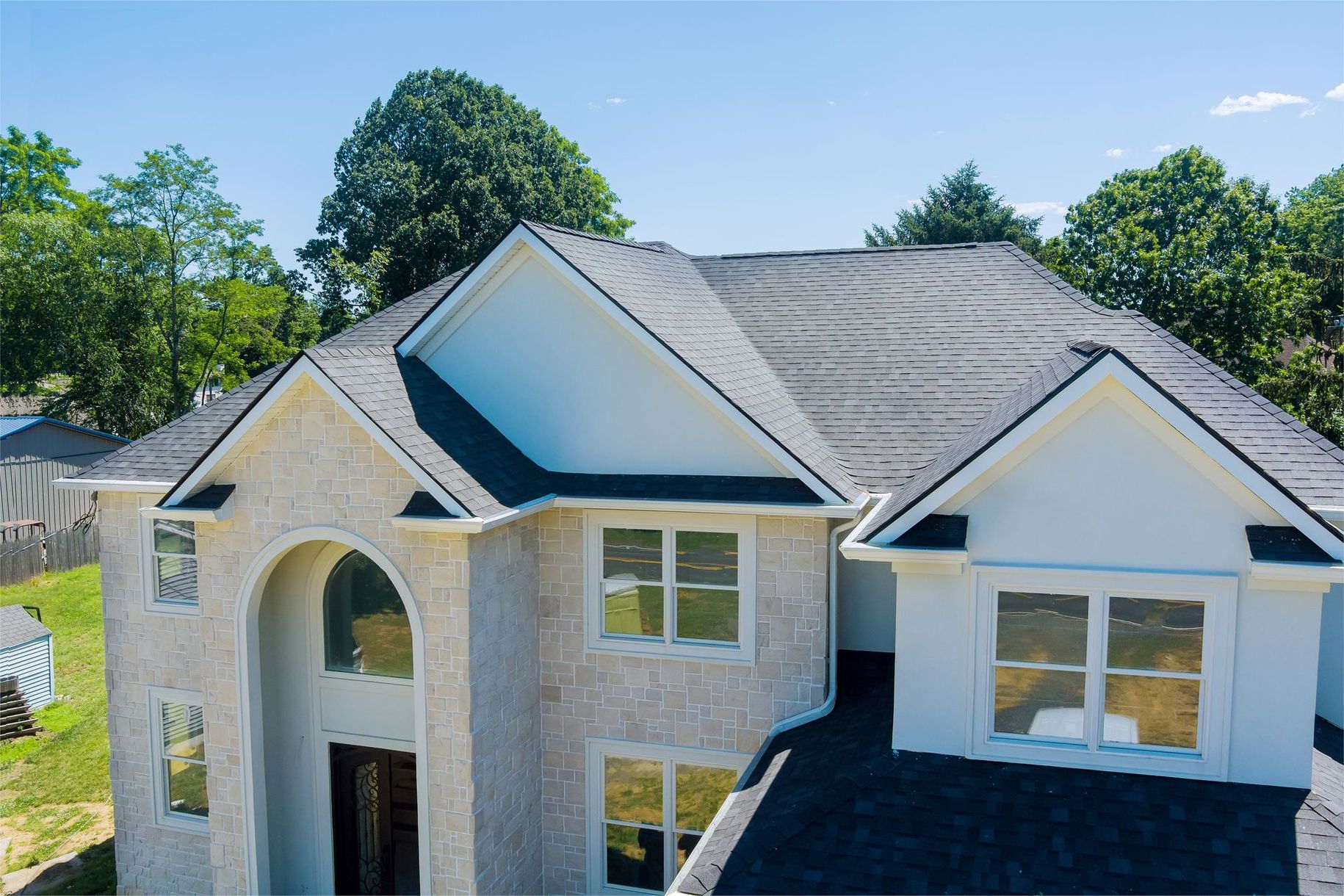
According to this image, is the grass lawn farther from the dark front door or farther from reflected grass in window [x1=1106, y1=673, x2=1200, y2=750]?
reflected grass in window [x1=1106, y1=673, x2=1200, y2=750]

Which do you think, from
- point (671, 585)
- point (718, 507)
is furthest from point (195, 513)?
point (718, 507)

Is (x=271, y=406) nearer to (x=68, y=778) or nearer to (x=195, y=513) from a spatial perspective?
(x=195, y=513)

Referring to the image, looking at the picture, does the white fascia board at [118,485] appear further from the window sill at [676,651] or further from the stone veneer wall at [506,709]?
the window sill at [676,651]

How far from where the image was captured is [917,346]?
1515 centimetres

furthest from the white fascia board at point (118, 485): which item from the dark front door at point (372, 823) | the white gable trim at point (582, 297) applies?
the dark front door at point (372, 823)

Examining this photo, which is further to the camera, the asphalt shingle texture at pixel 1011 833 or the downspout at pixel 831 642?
the downspout at pixel 831 642

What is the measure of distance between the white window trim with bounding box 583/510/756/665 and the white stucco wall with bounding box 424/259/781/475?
704mm

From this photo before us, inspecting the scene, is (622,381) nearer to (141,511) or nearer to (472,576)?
(472,576)

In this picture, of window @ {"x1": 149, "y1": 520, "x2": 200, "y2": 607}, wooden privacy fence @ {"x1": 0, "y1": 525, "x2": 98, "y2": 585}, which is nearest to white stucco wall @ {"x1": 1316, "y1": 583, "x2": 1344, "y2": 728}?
window @ {"x1": 149, "y1": 520, "x2": 200, "y2": 607}

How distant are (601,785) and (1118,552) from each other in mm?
7510

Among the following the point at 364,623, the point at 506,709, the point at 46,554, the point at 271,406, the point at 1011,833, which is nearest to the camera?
the point at 1011,833

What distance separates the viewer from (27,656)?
72.1 feet

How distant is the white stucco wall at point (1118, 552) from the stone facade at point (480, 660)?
189 centimetres

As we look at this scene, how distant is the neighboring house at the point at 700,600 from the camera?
956 cm
